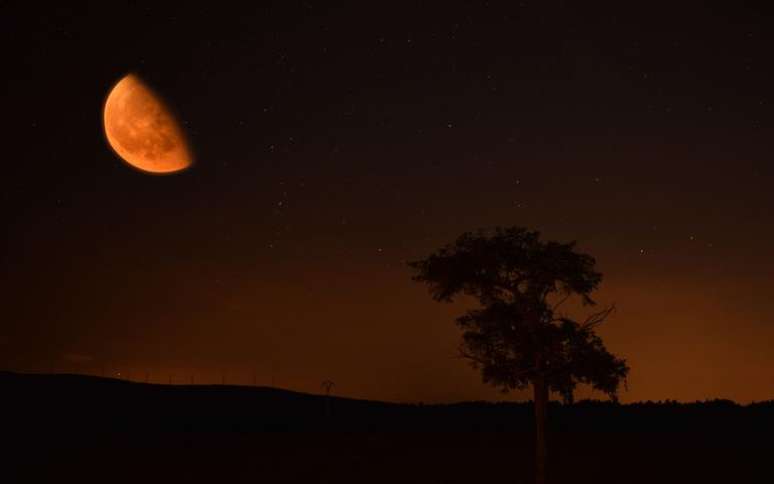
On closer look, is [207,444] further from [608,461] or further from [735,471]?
[735,471]

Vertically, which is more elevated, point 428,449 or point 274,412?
point 274,412

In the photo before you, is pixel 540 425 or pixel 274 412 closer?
pixel 540 425

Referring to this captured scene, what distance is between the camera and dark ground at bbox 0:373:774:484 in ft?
133

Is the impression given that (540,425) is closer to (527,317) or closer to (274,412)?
(527,317)

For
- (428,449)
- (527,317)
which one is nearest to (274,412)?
(428,449)

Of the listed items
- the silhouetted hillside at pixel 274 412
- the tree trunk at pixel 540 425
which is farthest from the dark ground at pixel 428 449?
the tree trunk at pixel 540 425

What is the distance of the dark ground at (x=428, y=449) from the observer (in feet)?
133

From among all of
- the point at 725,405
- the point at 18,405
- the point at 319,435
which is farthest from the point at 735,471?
the point at 18,405

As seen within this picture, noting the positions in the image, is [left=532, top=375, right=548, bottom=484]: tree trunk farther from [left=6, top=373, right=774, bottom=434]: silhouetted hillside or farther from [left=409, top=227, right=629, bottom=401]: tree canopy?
[left=6, top=373, right=774, bottom=434]: silhouetted hillside

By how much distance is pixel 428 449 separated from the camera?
159ft

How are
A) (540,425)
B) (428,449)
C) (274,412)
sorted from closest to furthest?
(540,425) → (428,449) → (274,412)

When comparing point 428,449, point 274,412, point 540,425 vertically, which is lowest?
point 428,449

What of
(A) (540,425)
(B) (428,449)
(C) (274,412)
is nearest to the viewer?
(A) (540,425)

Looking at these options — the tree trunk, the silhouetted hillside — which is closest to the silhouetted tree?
the tree trunk
